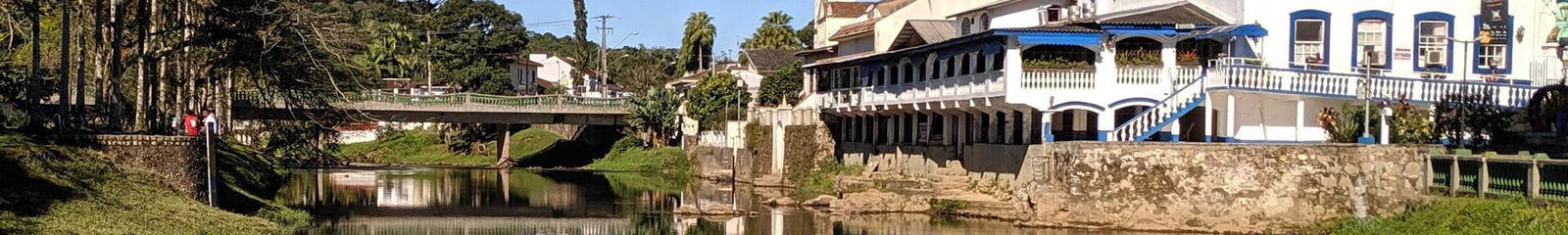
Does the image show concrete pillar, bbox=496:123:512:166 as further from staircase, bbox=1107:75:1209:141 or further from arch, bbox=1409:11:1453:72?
arch, bbox=1409:11:1453:72

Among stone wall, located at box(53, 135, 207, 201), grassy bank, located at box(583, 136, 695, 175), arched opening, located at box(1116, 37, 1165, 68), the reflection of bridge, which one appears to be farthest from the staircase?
the reflection of bridge

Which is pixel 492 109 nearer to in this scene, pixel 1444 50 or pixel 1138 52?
pixel 1138 52

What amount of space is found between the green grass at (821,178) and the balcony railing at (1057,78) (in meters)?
12.7

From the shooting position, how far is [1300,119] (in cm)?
3838

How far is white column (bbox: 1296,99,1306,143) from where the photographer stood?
38250mm

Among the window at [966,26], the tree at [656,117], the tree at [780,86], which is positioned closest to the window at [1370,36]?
the window at [966,26]

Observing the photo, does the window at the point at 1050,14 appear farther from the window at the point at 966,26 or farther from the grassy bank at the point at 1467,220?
the grassy bank at the point at 1467,220

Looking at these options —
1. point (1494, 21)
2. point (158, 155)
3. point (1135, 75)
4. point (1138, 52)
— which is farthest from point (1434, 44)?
point (158, 155)

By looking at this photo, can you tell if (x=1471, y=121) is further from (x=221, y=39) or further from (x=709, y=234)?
(x=221, y=39)

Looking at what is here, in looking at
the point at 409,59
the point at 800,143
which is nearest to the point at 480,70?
the point at 409,59

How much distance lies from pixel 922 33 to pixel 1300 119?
52.5ft

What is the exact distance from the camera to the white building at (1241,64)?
126 ft

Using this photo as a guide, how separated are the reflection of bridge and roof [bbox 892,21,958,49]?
25.1 meters

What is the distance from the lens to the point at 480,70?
104 m
